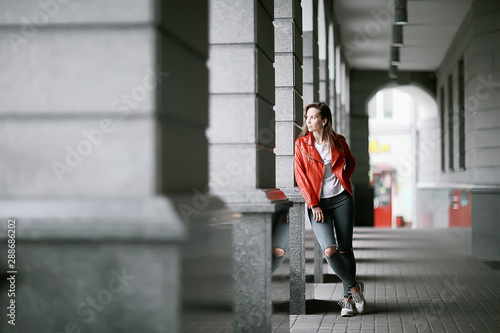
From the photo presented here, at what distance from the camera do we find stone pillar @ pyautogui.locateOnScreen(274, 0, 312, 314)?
23.5 ft

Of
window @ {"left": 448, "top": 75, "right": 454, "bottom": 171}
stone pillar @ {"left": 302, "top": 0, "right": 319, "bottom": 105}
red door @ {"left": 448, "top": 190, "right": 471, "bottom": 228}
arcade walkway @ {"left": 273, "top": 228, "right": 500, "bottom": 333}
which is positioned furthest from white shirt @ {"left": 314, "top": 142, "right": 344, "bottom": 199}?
window @ {"left": 448, "top": 75, "right": 454, "bottom": 171}

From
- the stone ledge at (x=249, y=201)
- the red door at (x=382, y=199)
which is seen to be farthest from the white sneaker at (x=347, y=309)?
the red door at (x=382, y=199)

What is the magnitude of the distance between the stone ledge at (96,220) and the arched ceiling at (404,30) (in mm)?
13940

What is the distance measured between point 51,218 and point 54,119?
0.45m

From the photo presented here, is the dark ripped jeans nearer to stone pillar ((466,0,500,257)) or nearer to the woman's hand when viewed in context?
the woman's hand

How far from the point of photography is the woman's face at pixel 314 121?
6492mm

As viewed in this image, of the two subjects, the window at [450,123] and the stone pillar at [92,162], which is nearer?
the stone pillar at [92,162]

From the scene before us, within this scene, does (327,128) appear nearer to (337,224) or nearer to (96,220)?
(337,224)

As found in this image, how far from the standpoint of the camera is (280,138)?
24.4 ft

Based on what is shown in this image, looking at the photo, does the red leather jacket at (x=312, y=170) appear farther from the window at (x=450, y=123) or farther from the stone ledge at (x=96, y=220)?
the window at (x=450, y=123)

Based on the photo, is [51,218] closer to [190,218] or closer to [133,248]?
[133,248]

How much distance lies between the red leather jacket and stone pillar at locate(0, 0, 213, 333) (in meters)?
3.24

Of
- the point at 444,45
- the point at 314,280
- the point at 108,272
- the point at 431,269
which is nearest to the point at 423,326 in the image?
the point at 314,280

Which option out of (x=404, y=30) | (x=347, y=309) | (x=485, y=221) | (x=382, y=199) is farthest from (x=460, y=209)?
(x=382, y=199)
